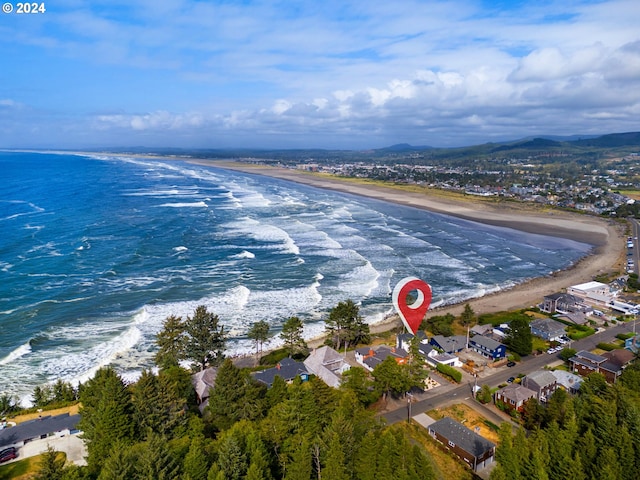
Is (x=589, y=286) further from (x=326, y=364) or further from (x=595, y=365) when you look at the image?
(x=326, y=364)

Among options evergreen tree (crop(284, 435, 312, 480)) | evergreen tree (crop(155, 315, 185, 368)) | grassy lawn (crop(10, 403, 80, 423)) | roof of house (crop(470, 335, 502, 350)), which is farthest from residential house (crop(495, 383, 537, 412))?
grassy lawn (crop(10, 403, 80, 423))

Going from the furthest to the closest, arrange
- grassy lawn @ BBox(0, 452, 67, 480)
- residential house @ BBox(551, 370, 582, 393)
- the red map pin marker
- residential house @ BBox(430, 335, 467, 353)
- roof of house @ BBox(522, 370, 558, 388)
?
1. residential house @ BBox(430, 335, 467, 353)
2. the red map pin marker
3. residential house @ BBox(551, 370, 582, 393)
4. roof of house @ BBox(522, 370, 558, 388)
5. grassy lawn @ BBox(0, 452, 67, 480)

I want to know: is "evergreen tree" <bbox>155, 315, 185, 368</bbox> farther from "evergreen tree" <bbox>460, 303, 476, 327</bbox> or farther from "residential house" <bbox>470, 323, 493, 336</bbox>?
"evergreen tree" <bbox>460, 303, 476, 327</bbox>

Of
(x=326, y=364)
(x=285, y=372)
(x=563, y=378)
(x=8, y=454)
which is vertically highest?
(x=8, y=454)


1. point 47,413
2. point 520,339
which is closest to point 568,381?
point 520,339

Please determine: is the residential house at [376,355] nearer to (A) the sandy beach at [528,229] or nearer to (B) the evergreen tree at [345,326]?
(B) the evergreen tree at [345,326]

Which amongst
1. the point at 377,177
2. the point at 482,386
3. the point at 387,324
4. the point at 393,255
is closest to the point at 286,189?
the point at 377,177
